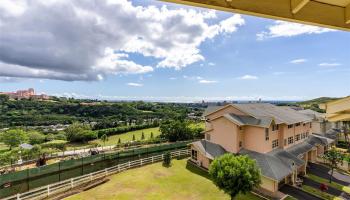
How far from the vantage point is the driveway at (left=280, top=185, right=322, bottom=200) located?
1545 centimetres

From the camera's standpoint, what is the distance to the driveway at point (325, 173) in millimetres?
19009

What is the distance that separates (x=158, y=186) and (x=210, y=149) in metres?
6.75

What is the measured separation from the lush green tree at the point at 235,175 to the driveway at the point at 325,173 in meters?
10.5

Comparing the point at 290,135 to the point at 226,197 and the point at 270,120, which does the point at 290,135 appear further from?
the point at 226,197

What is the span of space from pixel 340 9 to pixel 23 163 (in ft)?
88.5

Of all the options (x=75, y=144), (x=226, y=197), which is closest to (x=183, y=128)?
(x=226, y=197)

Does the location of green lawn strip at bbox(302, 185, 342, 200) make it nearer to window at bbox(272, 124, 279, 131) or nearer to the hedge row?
window at bbox(272, 124, 279, 131)

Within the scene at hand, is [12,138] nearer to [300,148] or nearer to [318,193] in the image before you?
[300,148]

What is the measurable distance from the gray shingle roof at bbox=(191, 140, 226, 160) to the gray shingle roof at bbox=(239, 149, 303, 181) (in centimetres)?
266

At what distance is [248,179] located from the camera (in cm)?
1314

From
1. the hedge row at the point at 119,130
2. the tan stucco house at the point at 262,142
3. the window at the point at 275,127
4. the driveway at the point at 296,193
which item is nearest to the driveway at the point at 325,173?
the tan stucco house at the point at 262,142

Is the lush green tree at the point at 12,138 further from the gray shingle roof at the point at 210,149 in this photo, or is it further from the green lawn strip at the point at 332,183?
the green lawn strip at the point at 332,183

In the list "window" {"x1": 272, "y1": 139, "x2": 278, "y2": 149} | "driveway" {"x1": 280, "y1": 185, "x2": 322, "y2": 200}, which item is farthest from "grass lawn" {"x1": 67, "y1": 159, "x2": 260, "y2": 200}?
"window" {"x1": 272, "y1": 139, "x2": 278, "y2": 149}

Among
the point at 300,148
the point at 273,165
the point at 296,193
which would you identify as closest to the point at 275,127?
the point at 273,165
